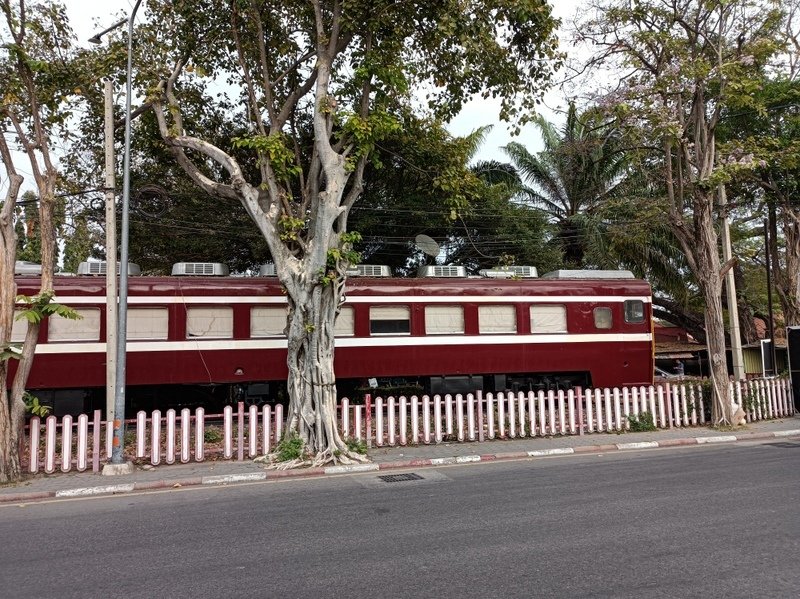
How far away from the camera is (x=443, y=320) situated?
15.0 meters

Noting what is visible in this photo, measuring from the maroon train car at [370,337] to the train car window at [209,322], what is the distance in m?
0.02

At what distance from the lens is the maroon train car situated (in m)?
13.0

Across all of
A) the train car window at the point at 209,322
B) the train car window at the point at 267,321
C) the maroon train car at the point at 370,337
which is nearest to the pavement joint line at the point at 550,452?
the maroon train car at the point at 370,337

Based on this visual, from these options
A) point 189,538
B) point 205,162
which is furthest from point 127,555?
point 205,162

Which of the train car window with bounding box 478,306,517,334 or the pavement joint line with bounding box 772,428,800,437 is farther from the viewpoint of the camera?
the train car window with bounding box 478,306,517,334

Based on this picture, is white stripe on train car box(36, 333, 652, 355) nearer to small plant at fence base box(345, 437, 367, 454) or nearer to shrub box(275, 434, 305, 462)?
small plant at fence base box(345, 437, 367, 454)

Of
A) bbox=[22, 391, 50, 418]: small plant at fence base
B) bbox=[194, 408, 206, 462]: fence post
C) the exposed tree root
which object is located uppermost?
bbox=[22, 391, 50, 418]: small plant at fence base

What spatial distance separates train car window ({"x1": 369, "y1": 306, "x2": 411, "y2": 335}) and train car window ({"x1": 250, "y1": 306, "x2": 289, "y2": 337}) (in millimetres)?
2140

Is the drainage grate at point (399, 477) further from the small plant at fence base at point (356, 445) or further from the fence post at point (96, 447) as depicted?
the fence post at point (96, 447)

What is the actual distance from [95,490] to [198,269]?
6.89m

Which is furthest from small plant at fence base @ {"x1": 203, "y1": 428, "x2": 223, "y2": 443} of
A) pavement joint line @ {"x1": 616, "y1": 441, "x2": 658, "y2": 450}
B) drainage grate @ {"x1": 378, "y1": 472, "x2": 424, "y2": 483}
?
pavement joint line @ {"x1": 616, "y1": 441, "x2": 658, "y2": 450}

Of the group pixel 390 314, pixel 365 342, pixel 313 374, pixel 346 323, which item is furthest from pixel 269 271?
pixel 313 374

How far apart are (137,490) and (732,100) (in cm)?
1372

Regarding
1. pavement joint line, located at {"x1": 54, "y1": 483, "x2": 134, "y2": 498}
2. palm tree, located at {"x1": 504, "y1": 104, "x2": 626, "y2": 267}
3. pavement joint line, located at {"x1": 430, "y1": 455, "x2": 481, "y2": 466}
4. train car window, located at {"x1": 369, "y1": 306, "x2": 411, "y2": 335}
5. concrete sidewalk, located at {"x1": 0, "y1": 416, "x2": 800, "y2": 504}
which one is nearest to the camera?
pavement joint line, located at {"x1": 54, "y1": 483, "x2": 134, "y2": 498}
